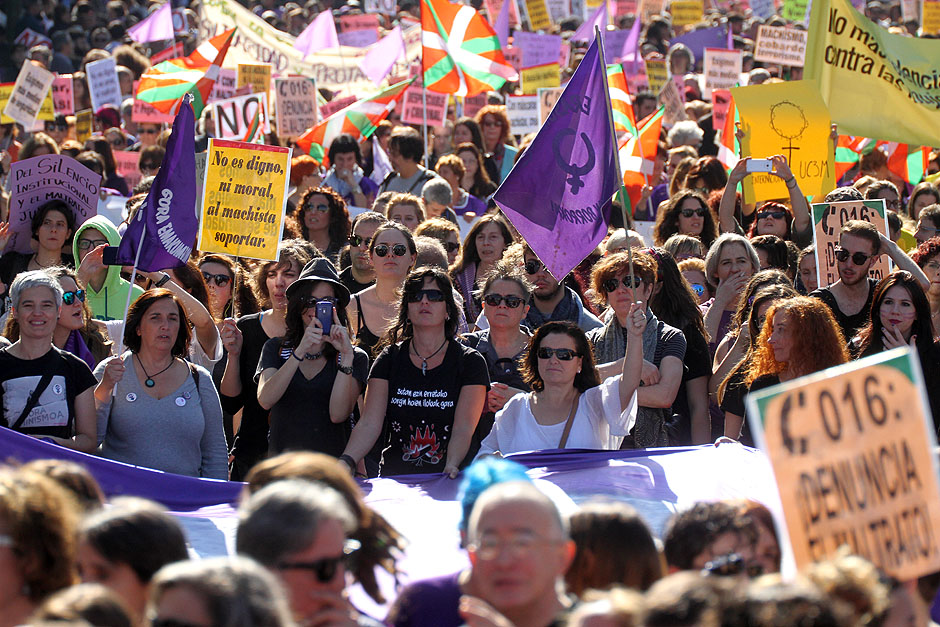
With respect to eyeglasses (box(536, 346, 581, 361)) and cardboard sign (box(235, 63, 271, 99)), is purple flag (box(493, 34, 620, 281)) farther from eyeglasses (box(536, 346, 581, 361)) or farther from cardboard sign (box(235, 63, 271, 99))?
cardboard sign (box(235, 63, 271, 99))

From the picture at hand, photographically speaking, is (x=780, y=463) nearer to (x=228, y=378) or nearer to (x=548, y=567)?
(x=548, y=567)

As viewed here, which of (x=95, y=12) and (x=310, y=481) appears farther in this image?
(x=95, y=12)

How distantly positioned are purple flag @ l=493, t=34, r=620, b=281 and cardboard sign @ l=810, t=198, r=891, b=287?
164 centimetres

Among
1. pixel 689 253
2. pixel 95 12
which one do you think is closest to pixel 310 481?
pixel 689 253

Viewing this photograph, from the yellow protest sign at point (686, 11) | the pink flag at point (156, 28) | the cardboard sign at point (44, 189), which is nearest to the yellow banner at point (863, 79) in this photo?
the cardboard sign at point (44, 189)

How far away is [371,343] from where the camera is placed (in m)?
7.08

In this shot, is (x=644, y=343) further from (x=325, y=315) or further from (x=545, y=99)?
(x=545, y=99)

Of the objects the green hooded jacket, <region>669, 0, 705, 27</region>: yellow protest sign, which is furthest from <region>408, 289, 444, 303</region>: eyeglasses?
<region>669, 0, 705, 27</region>: yellow protest sign

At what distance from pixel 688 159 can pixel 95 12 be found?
42.9 feet

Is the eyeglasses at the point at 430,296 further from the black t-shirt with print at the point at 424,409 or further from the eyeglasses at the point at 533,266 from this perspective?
the eyeglasses at the point at 533,266

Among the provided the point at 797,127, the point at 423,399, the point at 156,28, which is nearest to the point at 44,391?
the point at 423,399

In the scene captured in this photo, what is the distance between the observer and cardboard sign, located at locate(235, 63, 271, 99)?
13.2m

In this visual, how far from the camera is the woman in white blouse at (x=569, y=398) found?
18.7ft

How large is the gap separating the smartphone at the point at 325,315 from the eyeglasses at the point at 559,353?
3.14 ft
